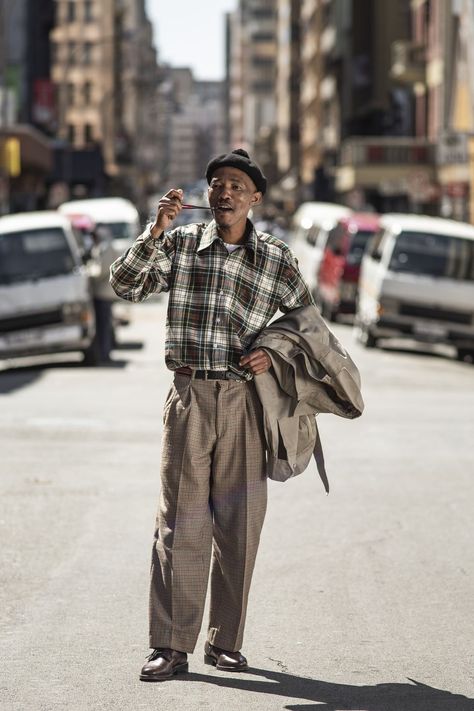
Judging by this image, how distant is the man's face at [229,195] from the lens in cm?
625

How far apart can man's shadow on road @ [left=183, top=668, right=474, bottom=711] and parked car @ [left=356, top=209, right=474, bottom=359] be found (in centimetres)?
1935

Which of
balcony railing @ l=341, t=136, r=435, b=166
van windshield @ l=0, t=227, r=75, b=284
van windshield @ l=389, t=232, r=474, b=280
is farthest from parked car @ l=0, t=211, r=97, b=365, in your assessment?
balcony railing @ l=341, t=136, r=435, b=166

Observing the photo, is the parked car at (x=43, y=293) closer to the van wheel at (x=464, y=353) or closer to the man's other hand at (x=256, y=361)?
the van wheel at (x=464, y=353)

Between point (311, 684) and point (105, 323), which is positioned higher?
point (311, 684)

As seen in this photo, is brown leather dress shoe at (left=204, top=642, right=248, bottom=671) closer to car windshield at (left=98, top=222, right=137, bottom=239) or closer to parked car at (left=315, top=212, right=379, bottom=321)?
parked car at (left=315, top=212, right=379, bottom=321)

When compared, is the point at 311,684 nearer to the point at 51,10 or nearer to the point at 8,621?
the point at 8,621

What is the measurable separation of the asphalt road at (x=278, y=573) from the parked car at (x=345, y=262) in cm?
1662

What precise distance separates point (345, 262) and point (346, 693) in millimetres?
27253

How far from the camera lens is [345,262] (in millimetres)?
33125

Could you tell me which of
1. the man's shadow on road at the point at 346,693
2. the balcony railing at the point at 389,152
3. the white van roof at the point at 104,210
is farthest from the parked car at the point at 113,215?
the man's shadow on road at the point at 346,693

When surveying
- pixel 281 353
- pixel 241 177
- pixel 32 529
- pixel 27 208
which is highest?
pixel 241 177

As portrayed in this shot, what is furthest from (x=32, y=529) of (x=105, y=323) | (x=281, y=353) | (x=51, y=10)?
(x=51, y=10)

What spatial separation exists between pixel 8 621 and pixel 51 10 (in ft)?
252

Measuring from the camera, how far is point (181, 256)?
630 centimetres
